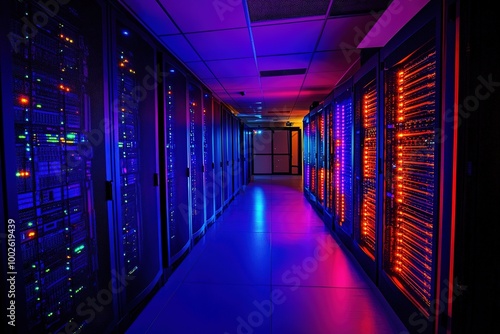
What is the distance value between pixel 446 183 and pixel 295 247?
2.26m

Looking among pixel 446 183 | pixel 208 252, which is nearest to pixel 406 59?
pixel 446 183

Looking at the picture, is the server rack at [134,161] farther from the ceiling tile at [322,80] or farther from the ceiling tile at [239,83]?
the ceiling tile at [322,80]

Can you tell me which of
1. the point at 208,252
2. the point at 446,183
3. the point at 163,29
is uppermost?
the point at 163,29

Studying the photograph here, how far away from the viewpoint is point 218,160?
16.4 feet

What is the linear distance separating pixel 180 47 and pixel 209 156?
1955 mm

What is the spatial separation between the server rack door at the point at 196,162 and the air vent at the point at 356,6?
2.05 meters

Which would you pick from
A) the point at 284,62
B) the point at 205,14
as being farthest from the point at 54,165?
the point at 284,62

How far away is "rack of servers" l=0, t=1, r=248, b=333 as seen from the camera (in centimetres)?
107

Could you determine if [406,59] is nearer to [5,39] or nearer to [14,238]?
[5,39]

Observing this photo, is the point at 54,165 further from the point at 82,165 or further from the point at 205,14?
the point at 205,14

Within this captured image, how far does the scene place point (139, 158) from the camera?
2.06 metres

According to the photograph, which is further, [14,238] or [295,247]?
[295,247]

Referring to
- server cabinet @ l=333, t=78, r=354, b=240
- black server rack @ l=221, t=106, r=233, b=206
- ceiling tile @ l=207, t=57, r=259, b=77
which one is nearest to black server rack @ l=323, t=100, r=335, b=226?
server cabinet @ l=333, t=78, r=354, b=240

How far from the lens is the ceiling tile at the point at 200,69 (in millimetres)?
3479
